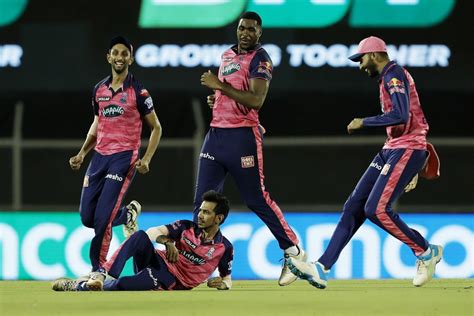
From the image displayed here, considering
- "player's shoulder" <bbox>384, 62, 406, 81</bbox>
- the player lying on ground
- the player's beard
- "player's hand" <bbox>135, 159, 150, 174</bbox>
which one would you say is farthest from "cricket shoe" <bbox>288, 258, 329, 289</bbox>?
the player's beard

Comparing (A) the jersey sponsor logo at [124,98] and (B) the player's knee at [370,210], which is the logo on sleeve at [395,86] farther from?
(A) the jersey sponsor logo at [124,98]

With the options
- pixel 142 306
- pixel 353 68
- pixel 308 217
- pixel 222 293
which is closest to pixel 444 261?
pixel 308 217

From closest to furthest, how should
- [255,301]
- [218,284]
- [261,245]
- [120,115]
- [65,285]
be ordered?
[255,301] → [65,285] → [218,284] → [120,115] → [261,245]

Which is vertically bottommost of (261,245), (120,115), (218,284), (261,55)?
(261,245)

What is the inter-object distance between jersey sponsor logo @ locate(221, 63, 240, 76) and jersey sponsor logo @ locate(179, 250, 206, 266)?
3.71 feet

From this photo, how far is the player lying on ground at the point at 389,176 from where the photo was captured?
8.80 meters

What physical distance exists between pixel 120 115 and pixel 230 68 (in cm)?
78

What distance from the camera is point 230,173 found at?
9164 millimetres

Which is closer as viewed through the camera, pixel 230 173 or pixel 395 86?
pixel 395 86

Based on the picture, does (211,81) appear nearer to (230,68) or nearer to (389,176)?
(230,68)

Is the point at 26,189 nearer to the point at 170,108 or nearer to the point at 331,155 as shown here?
the point at 170,108

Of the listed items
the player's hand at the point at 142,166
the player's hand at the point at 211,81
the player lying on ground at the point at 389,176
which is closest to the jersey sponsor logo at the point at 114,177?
the player's hand at the point at 142,166

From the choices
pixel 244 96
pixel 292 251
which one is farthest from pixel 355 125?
pixel 292 251

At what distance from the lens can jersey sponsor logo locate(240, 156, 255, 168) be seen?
29.8 ft
